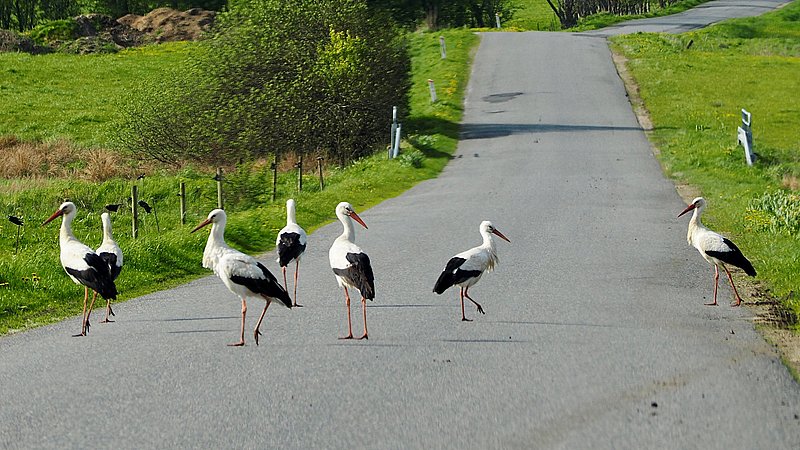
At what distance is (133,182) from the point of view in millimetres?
35031

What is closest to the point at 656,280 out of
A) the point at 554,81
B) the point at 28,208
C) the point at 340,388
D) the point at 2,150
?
the point at 340,388

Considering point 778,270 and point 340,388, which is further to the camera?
point 778,270

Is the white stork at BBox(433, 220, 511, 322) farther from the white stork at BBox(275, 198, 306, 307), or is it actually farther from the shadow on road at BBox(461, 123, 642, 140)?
the shadow on road at BBox(461, 123, 642, 140)

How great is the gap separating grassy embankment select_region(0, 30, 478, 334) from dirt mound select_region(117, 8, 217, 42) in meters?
7.34

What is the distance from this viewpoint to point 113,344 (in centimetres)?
1209

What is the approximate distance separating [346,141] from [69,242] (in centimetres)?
2792

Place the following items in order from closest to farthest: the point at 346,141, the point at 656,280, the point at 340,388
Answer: the point at 340,388 → the point at 656,280 → the point at 346,141

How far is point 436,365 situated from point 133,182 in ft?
84.7

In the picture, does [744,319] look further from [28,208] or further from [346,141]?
[346,141]

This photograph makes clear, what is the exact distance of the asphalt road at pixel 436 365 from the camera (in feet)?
28.5

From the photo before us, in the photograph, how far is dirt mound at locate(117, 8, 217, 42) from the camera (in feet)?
279

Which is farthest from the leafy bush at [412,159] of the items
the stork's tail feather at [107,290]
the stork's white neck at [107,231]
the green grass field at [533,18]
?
the green grass field at [533,18]

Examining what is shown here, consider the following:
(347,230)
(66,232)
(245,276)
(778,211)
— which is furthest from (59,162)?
(245,276)

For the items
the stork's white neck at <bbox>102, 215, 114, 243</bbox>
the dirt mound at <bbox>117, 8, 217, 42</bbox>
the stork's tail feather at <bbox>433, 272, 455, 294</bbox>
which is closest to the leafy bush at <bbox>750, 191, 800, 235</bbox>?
the stork's tail feather at <bbox>433, 272, 455, 294</bbox>
